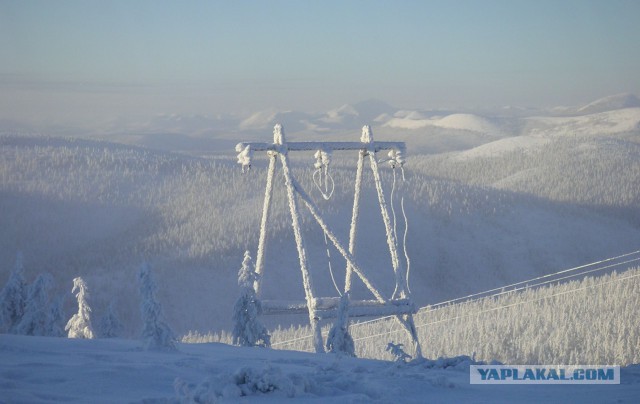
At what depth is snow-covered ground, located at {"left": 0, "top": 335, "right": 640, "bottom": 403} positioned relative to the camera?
717 cm

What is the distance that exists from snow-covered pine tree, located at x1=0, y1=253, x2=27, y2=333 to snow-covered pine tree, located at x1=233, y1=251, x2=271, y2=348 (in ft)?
37.9

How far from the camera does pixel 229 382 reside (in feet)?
25.4

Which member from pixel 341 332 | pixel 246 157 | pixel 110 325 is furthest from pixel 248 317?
pixel 110 325

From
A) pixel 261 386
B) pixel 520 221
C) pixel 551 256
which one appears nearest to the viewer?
pixel 261 386

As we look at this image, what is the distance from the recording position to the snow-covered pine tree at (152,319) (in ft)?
38.9

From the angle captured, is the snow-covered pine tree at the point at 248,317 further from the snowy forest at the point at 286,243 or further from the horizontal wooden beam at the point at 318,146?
the snowy forest at the point at 286,243

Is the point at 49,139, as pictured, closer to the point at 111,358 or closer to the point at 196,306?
the point at 196,306

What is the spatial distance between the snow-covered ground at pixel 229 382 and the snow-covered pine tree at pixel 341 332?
4.37 m

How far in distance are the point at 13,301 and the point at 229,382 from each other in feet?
65.2

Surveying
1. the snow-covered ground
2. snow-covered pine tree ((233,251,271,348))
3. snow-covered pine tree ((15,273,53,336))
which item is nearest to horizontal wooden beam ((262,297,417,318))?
snow-covered pine tree ((233,251,271,348))

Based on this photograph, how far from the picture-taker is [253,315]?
16.2 m

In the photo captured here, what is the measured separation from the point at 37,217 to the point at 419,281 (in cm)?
4069

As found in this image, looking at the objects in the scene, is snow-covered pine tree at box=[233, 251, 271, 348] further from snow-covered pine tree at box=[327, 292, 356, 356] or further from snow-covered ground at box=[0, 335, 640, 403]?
snow-covered ground at box=[0, 335, 640, 403]

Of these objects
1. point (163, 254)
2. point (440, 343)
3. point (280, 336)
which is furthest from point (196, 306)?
point (440, 343)
